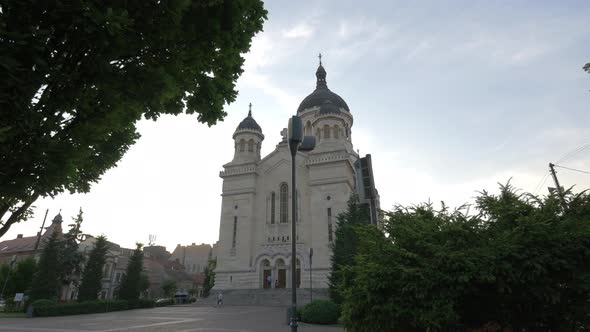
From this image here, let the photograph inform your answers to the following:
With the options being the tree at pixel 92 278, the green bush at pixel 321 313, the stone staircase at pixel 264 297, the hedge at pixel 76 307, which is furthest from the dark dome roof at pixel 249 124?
the green bush at pixel 321 313

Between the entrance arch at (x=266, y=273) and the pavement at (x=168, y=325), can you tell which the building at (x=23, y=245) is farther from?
the pavement at (x=168, y=325)

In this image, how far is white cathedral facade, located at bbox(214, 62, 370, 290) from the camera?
3669cm

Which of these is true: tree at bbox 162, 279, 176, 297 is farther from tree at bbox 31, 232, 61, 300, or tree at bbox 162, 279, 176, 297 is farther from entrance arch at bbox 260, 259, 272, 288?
entrance arch at bbox 260, 259, 272, 288

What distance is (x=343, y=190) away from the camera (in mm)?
37344

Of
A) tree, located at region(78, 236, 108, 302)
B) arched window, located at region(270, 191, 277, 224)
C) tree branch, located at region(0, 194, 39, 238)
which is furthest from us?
arched window, located at region(270, 191, 277, 224)

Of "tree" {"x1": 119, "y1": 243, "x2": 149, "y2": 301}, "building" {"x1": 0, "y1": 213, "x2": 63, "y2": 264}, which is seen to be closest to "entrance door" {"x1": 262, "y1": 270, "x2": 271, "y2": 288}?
"tree" {"x1": 119, "y1": 243, "x2": 149, "y2": 301}

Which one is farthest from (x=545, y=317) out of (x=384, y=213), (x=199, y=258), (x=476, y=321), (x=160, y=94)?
(x=199, y=258)

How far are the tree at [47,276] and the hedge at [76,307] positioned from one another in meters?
5.35

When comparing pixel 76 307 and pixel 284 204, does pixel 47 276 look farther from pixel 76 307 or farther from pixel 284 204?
pixel 284 204

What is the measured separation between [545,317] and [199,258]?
3647 inches

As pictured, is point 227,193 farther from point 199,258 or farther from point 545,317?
point 199,258

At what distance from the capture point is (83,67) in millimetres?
3951

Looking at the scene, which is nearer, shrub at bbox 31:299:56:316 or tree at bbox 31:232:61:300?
shrub at bbox 31:299:56:316

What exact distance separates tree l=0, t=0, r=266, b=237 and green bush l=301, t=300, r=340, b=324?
1543cm
